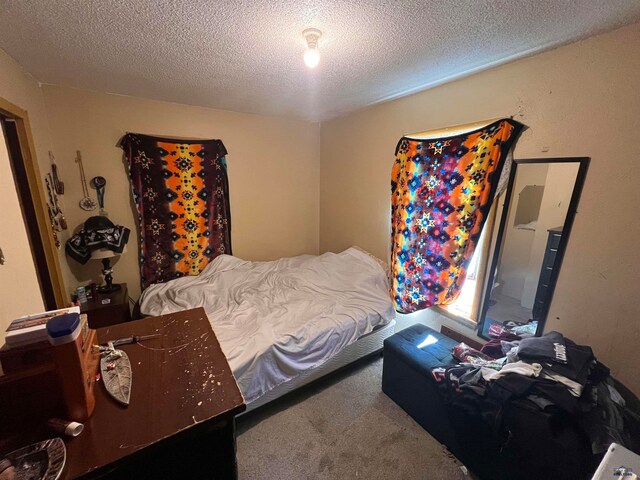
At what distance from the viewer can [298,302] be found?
220 centimetres

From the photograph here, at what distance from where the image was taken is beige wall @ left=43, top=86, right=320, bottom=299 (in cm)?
220

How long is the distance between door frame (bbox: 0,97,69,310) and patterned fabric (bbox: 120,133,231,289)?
64 centimetres

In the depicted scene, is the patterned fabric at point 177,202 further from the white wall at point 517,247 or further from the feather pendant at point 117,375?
the white wall at point 517,247

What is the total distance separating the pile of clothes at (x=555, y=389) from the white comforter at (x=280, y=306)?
2.53ft

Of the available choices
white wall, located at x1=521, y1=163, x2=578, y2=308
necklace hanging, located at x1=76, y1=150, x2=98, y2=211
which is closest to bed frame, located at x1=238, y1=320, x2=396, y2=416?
white wall, located at x1=521, y1=163, x2=578, y2=308

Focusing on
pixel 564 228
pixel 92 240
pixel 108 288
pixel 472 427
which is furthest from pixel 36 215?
pixel 564 228

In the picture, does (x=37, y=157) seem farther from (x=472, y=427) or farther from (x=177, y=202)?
(x=472, y=427)

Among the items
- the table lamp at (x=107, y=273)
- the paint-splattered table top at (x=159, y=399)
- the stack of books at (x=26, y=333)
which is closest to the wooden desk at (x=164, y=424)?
the paint-splattered table top at (x=159, y=399)

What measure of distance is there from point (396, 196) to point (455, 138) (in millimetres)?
627

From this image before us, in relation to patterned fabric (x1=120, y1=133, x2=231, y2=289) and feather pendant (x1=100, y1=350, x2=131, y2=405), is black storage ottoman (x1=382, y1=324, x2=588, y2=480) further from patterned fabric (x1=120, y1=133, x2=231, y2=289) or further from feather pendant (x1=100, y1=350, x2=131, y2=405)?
patterned fabric (x1=120, y1=133, x2=231, y2=289)

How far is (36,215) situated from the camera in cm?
177

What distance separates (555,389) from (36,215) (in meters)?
3.09

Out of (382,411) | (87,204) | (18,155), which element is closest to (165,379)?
(382,411)

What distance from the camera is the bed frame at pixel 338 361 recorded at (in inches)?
67.7
